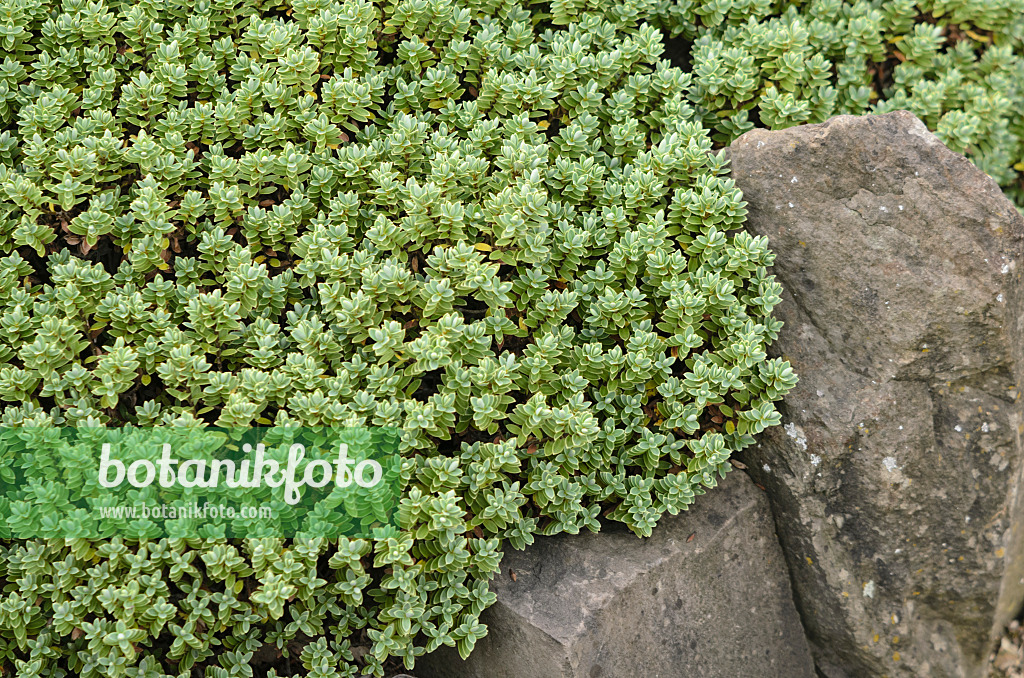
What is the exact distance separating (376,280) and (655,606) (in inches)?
56.3

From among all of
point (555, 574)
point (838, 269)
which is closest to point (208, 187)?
point (555, 574)

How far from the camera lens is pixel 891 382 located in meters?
2.94

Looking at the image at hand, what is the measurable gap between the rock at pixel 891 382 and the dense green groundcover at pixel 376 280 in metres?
0.20

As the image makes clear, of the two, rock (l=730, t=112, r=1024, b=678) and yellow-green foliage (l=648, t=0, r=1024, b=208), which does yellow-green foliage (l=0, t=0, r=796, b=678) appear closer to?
rock (l=730, t=112, r=1024, b=678)

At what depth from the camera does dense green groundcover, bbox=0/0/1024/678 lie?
2539 mm

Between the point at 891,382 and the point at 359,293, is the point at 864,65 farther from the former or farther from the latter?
the point at 359,293

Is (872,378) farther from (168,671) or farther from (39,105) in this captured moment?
(39,105)

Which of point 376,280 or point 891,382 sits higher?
point 376,280

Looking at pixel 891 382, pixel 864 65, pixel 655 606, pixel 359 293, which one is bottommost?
pixel 655 606

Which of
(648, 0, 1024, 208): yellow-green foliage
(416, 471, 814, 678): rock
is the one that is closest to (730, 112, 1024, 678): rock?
(416, 471, 814, 678): rock

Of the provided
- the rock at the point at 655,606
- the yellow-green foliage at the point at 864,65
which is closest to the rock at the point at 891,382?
the rock at the point at 655,606

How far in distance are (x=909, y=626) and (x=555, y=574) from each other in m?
1.39

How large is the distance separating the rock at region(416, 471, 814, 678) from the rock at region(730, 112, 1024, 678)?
149 mm

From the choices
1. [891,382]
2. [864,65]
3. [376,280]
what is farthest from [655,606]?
[864,65]
